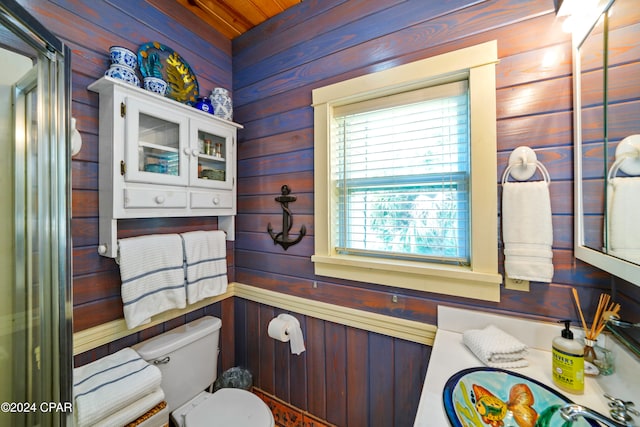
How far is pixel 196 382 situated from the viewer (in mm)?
1363

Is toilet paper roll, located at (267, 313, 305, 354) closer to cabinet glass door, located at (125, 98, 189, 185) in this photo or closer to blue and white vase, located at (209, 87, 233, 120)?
cabinet glass door, located at (125, 98, 189, 185)

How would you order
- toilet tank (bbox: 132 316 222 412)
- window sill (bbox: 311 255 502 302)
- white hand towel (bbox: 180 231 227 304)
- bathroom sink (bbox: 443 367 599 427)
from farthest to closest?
1. white hand towel (bbox: 180 231 227 304)
2. toilet tank (bbox: 132 316 222 412)
3. window sill (bbox: 311 255 502 302)
4. bathroom sink (bbox: 443 367 599 427)

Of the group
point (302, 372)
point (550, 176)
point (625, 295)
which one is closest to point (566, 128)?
point (550, 176)

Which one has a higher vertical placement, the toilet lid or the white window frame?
the white window frame

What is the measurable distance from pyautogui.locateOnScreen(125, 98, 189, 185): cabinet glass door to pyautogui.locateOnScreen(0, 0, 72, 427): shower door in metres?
0.32

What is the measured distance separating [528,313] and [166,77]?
2.03 meters

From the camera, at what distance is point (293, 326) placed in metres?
1.36

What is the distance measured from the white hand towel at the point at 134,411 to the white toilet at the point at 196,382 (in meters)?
0.19

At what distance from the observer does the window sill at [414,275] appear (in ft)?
3.21

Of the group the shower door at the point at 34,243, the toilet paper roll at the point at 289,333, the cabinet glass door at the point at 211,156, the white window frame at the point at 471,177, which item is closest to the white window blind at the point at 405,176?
the white window frame at the point at 471,177

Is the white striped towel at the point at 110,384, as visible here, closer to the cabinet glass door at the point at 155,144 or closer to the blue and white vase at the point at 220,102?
the cabinet glass door at the point at 155,144

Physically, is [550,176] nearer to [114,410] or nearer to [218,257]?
[218,257]

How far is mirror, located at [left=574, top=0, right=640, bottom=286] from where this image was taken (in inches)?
24.6

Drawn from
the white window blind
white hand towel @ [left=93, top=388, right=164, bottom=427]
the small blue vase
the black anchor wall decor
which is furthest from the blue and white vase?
white hand towel @ [left=93, top=388, right=164, bottom=427]
